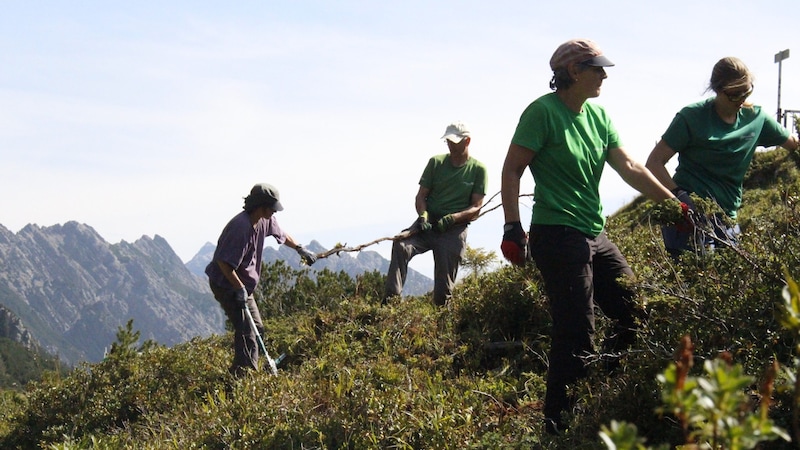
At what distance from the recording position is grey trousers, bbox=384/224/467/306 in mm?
8812

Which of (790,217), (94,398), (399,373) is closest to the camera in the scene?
(790,217)

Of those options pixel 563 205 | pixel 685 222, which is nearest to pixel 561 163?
pixel 563 205

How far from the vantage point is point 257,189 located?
7.85 metres

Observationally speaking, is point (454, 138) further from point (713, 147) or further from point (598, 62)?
point (598, 62)

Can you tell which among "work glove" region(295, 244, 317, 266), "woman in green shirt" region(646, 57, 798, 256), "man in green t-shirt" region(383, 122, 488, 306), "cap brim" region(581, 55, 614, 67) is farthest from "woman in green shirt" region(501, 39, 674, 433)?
"work glove" region(295, 244, 317, 266)

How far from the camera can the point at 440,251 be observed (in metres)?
8.83

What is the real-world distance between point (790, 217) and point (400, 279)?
525 centimetres

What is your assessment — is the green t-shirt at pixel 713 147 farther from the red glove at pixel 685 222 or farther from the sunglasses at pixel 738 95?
the red glove at pixel 685 222

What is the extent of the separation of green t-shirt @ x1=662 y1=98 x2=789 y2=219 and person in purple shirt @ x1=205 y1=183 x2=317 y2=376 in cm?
377

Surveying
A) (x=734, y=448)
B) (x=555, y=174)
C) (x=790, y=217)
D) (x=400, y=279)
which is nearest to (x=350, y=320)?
(x=400, y=279)

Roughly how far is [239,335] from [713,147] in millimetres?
4530

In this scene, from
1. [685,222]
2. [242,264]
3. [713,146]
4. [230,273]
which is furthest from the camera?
[242,264]

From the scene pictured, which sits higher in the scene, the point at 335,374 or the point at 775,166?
the point at 775,166

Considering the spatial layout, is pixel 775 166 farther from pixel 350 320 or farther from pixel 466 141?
pixel 350 320
